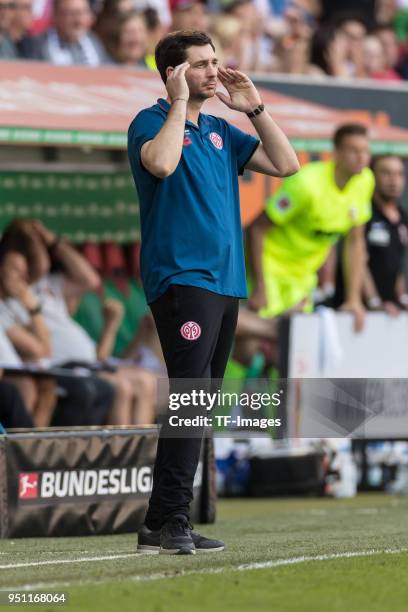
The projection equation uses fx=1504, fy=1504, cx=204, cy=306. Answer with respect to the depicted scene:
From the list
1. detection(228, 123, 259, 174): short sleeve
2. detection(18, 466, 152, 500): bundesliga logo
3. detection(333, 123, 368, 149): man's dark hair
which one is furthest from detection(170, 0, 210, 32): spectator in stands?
detection(228, 123, 259, 174): short sleeve

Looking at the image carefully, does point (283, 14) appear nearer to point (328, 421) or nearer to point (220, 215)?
point (328, 421)

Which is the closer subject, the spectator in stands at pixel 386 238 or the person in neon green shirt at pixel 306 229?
the person in neon green shirt at pixel 306 229

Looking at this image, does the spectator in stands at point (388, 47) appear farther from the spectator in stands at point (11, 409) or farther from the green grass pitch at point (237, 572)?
the green grass pitch at point (237, 572)

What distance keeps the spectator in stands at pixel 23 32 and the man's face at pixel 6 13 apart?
27mm

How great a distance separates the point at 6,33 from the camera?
11492mm

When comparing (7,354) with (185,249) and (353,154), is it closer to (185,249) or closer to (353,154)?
(353,154)

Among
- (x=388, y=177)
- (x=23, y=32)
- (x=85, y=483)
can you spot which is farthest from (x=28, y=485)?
(x=388, y=177)

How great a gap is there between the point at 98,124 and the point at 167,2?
4835 mm

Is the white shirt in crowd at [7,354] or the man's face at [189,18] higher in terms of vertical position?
the man's face at [189,18]

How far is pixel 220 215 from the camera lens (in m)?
5.79

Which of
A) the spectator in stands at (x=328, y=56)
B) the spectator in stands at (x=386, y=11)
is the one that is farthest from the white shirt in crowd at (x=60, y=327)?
the spectator in stands at (x=386, y=11)

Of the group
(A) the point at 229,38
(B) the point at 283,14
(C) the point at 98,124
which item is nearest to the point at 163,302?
(C) the point at 98,124

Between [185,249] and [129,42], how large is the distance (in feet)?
22.0

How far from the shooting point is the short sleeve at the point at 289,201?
1112 centimetres
